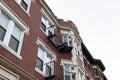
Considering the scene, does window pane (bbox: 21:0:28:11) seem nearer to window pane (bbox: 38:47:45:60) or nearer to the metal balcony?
window pane (bbox: 38:47:45:60)

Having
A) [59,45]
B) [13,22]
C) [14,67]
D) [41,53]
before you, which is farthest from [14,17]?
[59,45]

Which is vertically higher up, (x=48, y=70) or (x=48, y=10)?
(x=48, y=10)

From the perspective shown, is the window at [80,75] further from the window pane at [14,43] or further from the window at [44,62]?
the window pane at [14,43]

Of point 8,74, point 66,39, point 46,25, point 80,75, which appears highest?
point 46,25

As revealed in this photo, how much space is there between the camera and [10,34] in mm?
11469

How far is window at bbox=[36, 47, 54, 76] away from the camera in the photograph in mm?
13723

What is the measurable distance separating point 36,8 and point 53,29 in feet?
11.3

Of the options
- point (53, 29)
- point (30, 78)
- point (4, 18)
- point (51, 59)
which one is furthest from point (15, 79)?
point (53, 29)

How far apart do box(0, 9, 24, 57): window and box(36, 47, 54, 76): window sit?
2438mm

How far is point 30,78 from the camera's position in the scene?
11367 millimetres

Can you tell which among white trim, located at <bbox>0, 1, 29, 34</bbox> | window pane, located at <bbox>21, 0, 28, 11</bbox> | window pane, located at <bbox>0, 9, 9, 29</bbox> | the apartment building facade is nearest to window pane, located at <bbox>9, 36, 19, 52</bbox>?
the apartment building facade

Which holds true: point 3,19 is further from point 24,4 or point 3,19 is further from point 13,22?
point 24,4

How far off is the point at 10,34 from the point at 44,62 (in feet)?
13.3

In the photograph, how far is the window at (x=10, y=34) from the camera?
10930 mm
